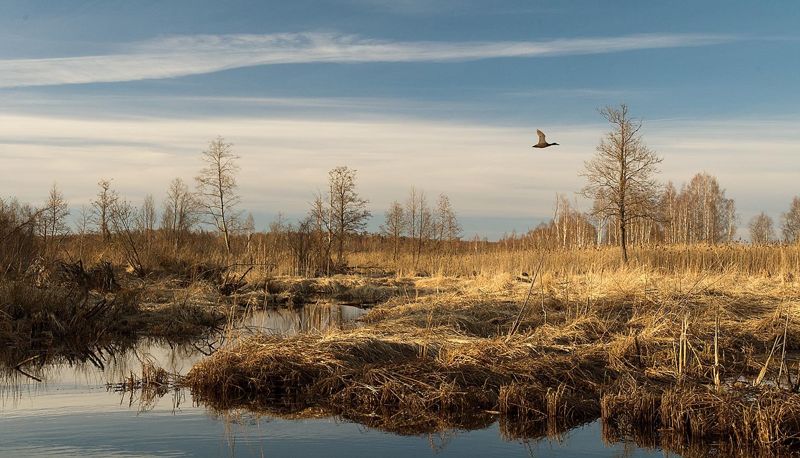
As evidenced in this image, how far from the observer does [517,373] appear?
27.0 feet

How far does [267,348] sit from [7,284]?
6.94 meters

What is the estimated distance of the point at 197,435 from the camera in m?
6.56

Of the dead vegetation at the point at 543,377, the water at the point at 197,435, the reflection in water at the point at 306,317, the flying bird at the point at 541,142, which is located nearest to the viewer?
the water at the point at 197,435

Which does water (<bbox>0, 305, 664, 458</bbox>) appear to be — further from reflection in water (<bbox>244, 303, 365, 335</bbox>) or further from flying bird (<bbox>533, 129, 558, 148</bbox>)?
reflection in water (<bbox>244, 303, 365, 335</bbox>)

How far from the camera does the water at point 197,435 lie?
19.9 feet

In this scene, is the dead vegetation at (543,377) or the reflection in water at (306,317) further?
the reflection in water at (306,317)

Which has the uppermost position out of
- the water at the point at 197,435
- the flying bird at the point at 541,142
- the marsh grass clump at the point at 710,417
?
the flying bird at the point at 541,142

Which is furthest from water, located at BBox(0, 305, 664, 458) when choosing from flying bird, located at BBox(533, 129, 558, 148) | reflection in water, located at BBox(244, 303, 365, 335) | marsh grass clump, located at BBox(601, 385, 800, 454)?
reflection in water, located at BBox(244, 303, 365, 335)

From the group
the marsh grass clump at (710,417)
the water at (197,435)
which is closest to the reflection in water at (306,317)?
the water at (197,435)

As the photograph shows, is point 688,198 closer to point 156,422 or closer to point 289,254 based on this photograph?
point 289,254

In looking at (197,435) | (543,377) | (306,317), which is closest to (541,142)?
(543,377)

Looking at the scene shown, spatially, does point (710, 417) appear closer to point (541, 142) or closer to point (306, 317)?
point (541, 142)

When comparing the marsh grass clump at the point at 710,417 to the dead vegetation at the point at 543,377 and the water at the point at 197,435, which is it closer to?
the dead vegetation at the point at 543,377

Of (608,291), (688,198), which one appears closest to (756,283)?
(608,291)
